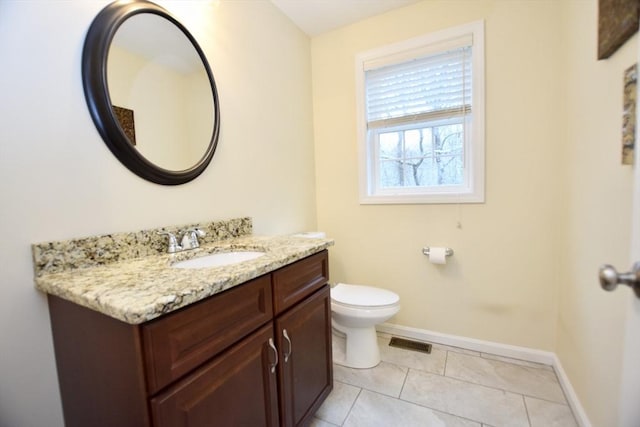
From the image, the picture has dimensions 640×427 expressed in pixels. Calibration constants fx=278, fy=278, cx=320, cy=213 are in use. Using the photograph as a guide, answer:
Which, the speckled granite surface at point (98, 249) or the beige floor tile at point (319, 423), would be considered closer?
the speckled granite surface at point (98, 249)

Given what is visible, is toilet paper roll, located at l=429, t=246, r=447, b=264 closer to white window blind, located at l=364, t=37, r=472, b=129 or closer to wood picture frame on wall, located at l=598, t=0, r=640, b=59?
white window blind, located at l=364, t=37, r=472, b=129

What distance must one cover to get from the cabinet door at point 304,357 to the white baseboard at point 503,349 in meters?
0.92

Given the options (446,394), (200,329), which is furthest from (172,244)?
(446,394)

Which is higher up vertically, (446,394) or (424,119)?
(424,119)

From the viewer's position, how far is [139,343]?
63 cm

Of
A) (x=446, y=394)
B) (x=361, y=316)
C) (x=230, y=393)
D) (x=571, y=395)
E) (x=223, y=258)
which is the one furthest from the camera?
(x=361, y=316)

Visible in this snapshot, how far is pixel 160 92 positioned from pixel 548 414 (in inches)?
93.8

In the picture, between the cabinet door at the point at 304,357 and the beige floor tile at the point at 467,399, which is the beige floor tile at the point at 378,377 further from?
the cabinet door at the point at 304,357

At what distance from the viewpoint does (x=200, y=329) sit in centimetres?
76

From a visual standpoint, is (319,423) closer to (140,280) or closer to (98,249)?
(140,280)

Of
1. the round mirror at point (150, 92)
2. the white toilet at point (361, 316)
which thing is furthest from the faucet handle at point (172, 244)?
the white toilet at point (361, 316)

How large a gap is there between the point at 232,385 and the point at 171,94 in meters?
1.23

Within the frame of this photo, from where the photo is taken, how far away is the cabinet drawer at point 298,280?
3.45 ft

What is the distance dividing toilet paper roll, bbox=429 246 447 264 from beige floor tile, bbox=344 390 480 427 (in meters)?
0.87
